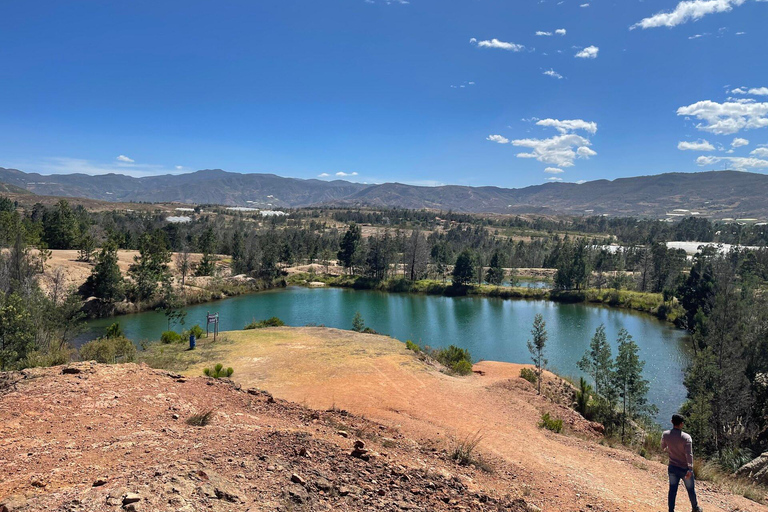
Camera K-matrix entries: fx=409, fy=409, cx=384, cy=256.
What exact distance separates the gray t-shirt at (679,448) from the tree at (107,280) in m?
51.2

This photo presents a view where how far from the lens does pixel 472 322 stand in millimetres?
47906

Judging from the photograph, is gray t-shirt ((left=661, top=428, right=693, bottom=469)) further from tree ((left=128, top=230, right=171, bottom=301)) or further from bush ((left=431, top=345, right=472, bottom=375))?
tree ((left=128, top=230, right=171, bottom=301))

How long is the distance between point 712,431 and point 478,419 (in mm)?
14690

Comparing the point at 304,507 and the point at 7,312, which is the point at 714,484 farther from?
the point at 7,312

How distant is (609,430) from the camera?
1831cm

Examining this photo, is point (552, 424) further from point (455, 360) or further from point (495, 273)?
point (495, 273)

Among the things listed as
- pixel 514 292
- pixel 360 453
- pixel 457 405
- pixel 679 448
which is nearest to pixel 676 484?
pixel 679 448

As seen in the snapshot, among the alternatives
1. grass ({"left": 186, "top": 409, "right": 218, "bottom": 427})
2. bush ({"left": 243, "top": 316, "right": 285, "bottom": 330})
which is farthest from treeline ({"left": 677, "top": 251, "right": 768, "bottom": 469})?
bush ({"left": 243, "top": 316, "right": 285, "bottom": 330})

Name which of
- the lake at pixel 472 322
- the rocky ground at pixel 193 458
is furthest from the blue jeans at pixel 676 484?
the lake at pixel 472 322

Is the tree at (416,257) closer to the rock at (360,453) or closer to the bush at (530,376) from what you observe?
the bush at (530,376)

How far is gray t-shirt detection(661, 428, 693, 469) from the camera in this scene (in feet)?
26.1

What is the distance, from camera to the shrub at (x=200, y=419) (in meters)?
9.46

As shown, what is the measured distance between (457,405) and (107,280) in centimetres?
4422

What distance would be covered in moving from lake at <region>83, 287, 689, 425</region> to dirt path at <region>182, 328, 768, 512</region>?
37.3ft
